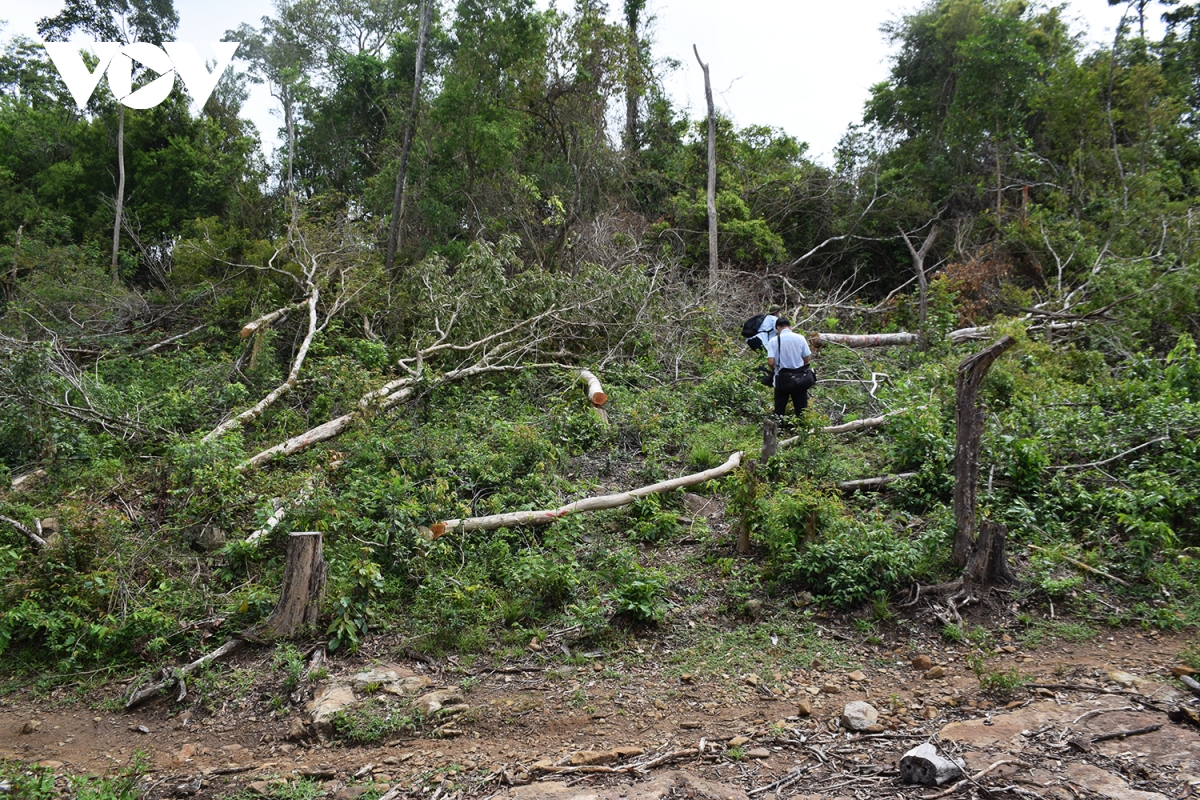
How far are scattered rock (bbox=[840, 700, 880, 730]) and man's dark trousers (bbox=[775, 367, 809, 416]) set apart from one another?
14.2 feet

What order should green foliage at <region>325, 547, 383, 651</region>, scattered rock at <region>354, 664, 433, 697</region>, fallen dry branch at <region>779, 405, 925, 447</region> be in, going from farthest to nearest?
1. fallen dry branch at <region>779, 405, 925, 447</region>
2. green foliage at <region>325, 547, 383, 651</region>
3. scattered rock at <region>354, 664, 433, 697</region>

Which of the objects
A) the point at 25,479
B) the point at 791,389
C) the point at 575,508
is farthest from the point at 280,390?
the point at 791,389

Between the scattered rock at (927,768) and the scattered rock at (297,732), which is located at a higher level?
the scattered rock at (927,768)

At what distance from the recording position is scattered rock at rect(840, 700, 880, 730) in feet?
12.2

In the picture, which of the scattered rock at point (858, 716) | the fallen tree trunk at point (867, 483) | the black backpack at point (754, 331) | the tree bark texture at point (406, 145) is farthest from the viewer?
the tree bark texture at point (406, 145)

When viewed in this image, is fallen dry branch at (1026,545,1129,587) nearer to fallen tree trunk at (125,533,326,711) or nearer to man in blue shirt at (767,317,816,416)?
man in blue shirt at (767,317,816,416)

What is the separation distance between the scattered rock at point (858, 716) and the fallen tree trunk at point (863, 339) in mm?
8133

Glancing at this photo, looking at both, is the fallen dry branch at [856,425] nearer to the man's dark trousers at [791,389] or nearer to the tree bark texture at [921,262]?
the man's dark trousers at [791,389]

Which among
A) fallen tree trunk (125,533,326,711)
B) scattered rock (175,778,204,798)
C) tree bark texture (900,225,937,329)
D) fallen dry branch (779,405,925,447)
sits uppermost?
tree bark texture (900,225,937,329)

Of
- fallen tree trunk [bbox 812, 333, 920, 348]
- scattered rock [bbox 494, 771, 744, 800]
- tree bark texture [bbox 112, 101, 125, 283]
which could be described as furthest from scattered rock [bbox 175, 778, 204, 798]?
tree bark texture [bbox 112, 101, 125, 283]

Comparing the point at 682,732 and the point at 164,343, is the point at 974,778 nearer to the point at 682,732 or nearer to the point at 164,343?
the point at 682,732

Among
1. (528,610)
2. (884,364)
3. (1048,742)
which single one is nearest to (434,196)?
(884,364)

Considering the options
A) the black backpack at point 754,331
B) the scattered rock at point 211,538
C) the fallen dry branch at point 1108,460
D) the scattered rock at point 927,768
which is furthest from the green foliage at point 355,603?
the fallen dry branch at point 1108,460

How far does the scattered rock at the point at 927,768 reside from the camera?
3062mm
